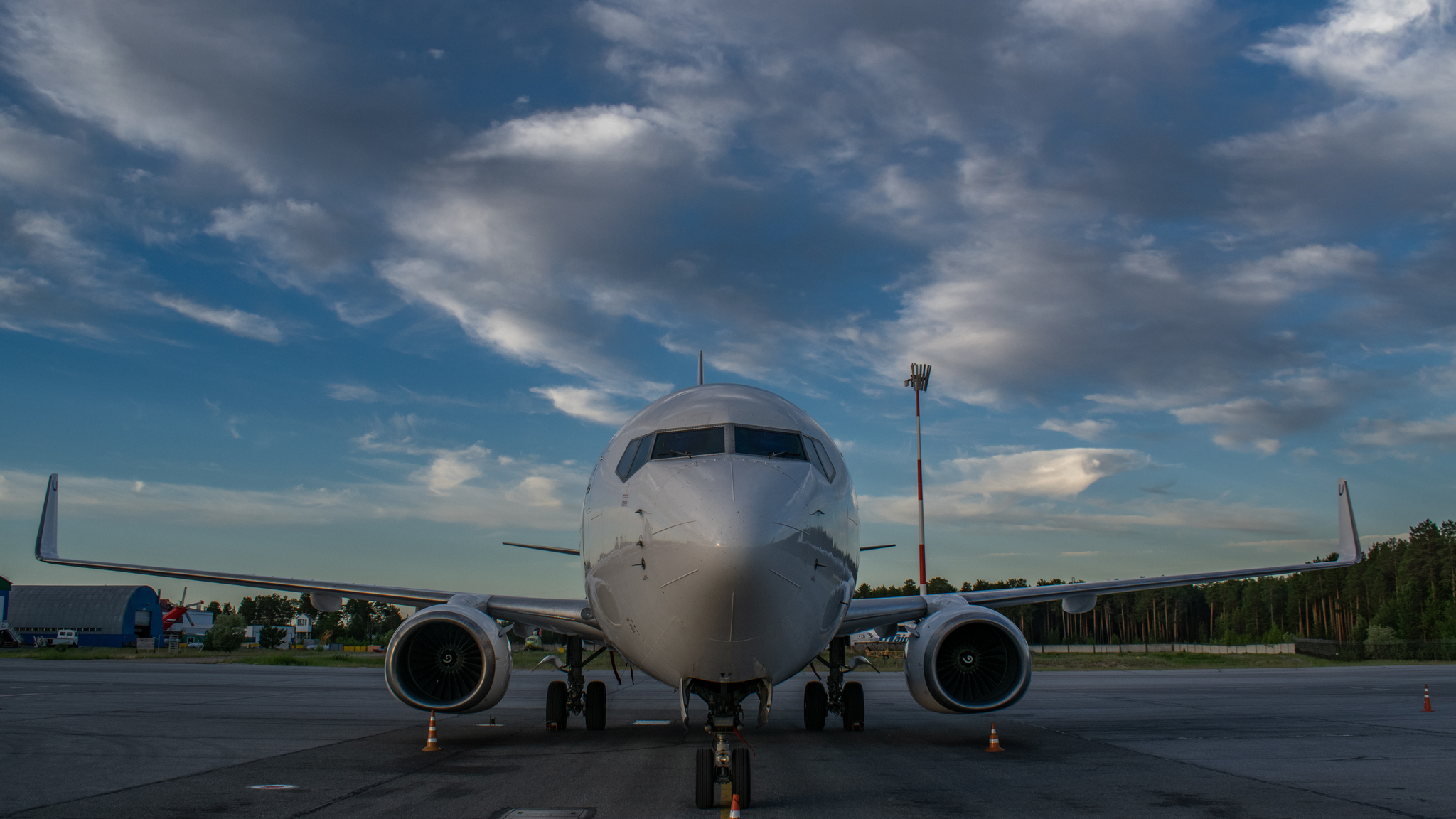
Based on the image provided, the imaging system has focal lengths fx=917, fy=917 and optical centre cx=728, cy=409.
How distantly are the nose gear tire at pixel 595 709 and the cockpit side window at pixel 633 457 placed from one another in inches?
261

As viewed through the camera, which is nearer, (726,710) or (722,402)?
(726,710)

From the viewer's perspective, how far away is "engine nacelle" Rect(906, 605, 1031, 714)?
11.2 metres

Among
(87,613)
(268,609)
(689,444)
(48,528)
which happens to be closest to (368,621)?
(268,609)

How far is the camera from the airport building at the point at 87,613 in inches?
3063

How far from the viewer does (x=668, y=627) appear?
7.12 meters

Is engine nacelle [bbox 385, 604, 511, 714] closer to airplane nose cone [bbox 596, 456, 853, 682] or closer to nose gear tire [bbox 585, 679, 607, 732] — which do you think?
nose gear tire [bbox 585, 679, 607, 732]

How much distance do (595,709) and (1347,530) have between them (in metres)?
13.0

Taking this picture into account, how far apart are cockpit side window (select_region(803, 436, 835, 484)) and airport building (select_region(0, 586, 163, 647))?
8783cm

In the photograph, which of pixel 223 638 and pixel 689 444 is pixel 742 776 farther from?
pixel 223 638

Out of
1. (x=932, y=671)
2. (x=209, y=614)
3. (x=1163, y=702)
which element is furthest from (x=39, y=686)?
(x=209, y=614)

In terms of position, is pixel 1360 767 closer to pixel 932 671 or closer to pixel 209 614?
pixel 932 671

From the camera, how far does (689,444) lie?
8.12 metres

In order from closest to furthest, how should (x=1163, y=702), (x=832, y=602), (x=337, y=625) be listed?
(x=832, y=602), (x=1163, y=702), (x=337, y=625)

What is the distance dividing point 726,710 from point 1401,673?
127 feet
